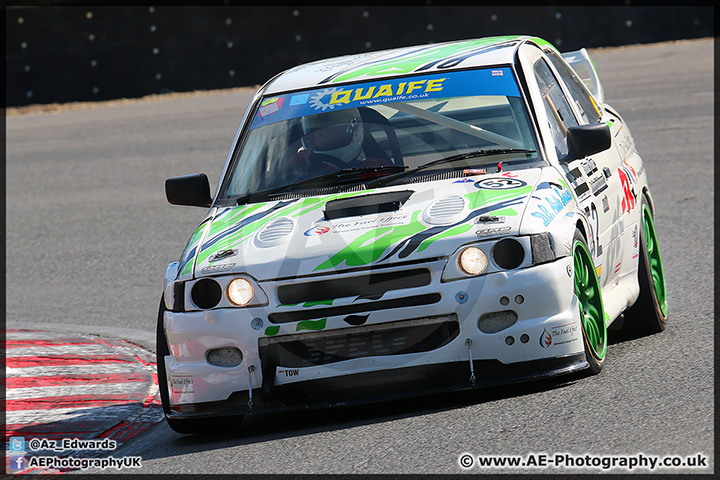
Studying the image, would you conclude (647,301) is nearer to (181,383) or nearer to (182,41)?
(181,383)

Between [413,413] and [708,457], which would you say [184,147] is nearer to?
[413,413]

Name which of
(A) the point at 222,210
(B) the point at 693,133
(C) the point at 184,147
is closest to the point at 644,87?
(B) the point at 693,133

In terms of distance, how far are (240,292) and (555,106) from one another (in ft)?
7.75

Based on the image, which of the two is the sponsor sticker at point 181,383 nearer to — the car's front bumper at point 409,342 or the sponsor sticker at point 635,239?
the car's front bumper at point 409,342

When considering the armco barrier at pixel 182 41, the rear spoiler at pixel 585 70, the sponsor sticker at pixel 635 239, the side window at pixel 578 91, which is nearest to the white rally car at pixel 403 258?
the sponsor sticker at pixel 635 239

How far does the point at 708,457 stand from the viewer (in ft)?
13.3

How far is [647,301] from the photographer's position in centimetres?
644

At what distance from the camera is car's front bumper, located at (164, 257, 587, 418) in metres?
4.93

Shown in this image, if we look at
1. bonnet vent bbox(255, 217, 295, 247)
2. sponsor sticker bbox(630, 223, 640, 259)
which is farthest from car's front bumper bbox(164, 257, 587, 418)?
sponsor sticker bbox(630, 223, 640, 259)

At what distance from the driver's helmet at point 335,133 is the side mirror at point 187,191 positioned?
67 cm

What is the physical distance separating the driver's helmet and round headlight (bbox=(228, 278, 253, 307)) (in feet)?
4.41

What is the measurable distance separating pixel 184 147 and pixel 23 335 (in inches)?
326

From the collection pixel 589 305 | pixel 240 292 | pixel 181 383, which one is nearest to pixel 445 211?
pixel 589 305

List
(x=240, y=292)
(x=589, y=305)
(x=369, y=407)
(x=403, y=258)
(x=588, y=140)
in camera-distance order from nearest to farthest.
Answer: (x=403, y=258) < (x=240, y=292) < (x=589, y=305) < (x=369, y=407) < (x=588, y=140)
